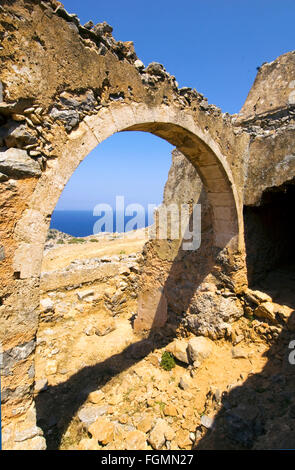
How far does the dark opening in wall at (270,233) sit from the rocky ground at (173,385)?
15.6 inches

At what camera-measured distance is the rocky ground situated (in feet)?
→ 11.2

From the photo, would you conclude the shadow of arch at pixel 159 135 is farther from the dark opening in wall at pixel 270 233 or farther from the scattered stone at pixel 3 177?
the dark opening in wall at pixel 270 233

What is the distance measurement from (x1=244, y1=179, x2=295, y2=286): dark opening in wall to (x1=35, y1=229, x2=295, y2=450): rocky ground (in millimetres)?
396

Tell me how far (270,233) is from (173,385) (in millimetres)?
3922

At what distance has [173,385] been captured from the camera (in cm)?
452

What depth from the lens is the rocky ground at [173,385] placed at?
3426 mm

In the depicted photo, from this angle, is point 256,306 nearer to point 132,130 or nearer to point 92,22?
point 132,130

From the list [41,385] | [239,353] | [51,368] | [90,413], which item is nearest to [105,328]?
[51,368]

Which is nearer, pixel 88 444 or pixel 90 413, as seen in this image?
pixel 88 444

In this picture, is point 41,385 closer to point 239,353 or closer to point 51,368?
point 51,368

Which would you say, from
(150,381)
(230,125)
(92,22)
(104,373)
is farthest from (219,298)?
(92,22)

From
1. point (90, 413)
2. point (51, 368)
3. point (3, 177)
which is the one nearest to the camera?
point (3, 177)

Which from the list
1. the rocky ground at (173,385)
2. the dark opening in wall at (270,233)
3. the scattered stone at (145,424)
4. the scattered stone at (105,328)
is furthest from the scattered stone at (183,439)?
the scattered stone at (105,328)

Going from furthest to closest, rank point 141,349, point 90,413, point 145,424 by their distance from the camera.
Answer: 1. point 141,349
2. point 90,413
3. point 145,424
